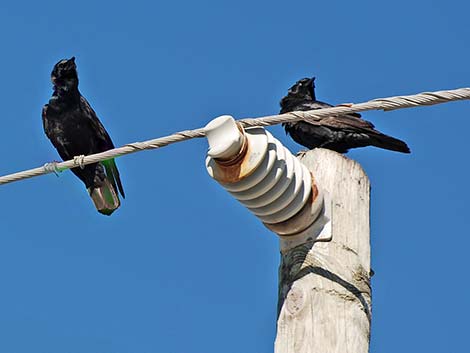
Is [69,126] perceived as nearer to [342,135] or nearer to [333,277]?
[342,135]

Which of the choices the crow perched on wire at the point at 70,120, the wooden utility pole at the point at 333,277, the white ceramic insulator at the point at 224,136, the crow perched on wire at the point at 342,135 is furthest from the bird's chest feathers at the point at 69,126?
the white ceramic insulator at the point at 224,136

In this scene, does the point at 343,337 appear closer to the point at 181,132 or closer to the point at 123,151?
the point at 181,132

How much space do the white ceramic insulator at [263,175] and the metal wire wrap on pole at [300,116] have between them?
0.80 ft

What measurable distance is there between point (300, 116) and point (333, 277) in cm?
84

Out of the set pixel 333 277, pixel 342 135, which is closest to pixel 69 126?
pixel 342 135

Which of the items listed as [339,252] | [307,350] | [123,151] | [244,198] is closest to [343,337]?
[307,350]

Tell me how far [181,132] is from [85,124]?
14.7 feet

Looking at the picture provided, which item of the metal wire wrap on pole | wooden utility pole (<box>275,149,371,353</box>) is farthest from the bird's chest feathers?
wooden utility pole (<box>275,149,371,353</box>)

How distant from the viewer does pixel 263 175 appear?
3.73 m

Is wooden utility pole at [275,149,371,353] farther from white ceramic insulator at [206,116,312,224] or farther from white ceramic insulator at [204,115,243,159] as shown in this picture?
white ceramic insulator at [204,115,243,159]

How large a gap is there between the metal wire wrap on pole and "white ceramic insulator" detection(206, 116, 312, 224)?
0.24m

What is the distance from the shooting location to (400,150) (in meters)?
7.85

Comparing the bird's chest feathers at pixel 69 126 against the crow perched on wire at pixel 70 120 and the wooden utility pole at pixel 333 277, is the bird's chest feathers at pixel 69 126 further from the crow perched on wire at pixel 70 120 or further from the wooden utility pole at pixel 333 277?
the wooden utility pole at pixel 333 277

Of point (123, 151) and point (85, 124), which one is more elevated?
point (85, 124)
